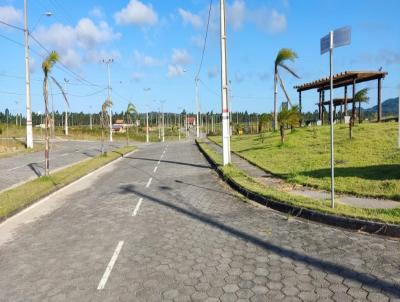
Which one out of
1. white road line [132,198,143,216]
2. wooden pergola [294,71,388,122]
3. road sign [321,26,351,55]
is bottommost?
white road line [132,198,143,216]

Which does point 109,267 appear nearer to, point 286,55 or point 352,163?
point 352,163

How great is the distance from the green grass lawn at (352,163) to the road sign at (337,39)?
3.61 m

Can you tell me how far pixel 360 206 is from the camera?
870 centimetres

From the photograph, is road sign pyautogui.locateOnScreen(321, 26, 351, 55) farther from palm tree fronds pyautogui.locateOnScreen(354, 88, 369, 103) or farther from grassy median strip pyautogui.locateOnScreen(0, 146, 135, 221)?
palm tree fronds pyautogui.locateOnScreen(354, 88, 369, 103)

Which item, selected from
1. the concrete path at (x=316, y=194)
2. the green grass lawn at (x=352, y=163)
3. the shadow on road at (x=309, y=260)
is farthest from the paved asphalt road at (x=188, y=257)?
the green grass lawn at (x=352, y=163)

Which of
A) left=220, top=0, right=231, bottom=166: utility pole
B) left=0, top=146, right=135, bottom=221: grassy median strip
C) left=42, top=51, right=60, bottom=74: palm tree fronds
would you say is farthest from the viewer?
left=220, top=0, right=231, bottom=166: utility pole

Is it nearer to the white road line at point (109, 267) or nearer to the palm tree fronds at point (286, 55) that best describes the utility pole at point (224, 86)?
the white road line at point (109, 267)

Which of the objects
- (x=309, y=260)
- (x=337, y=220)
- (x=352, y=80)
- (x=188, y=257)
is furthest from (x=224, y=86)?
(x=352, y=80)

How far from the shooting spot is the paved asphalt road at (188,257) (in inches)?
195

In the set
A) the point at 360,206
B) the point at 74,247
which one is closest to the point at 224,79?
the point at 360,206

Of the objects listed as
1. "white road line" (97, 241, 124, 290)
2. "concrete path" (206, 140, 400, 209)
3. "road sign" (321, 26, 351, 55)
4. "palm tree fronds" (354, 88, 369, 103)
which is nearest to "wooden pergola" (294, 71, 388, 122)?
"palm tree fronds" (354, 88, 369, 103)

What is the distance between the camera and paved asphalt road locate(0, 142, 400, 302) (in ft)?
16.3

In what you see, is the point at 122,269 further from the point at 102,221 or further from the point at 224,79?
the point at 224,79

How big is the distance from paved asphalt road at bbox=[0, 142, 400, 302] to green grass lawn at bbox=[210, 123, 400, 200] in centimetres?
287
